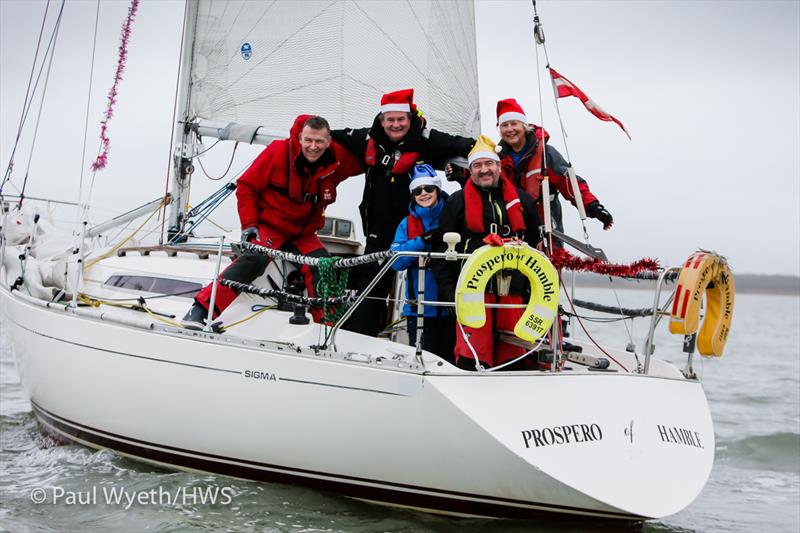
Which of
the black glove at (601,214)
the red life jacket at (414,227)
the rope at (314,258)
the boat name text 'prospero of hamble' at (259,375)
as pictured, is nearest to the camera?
the rope at (314,258)

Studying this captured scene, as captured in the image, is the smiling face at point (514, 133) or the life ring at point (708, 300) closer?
the life ring at point (708, 300)

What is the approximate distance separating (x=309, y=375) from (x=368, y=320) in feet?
3.78

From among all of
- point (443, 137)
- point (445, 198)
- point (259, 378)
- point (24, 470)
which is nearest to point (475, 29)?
point (443, 137)

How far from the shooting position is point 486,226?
4.47m

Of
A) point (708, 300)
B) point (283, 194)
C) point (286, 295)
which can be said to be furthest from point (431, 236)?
point (708, 300)

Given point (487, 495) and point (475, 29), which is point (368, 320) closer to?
point (487, 495)

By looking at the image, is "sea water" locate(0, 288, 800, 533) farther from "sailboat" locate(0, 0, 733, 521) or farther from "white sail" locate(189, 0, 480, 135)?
"white sail" locate(189, 0, 480, 135)

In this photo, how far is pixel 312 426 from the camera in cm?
427

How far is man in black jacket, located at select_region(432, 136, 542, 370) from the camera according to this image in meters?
4.41

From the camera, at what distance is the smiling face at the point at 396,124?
5.25m

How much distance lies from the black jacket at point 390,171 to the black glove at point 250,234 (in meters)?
0.78

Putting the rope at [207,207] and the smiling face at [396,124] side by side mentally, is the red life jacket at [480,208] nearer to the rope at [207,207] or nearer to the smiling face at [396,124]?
the smiling face at [396,124]
